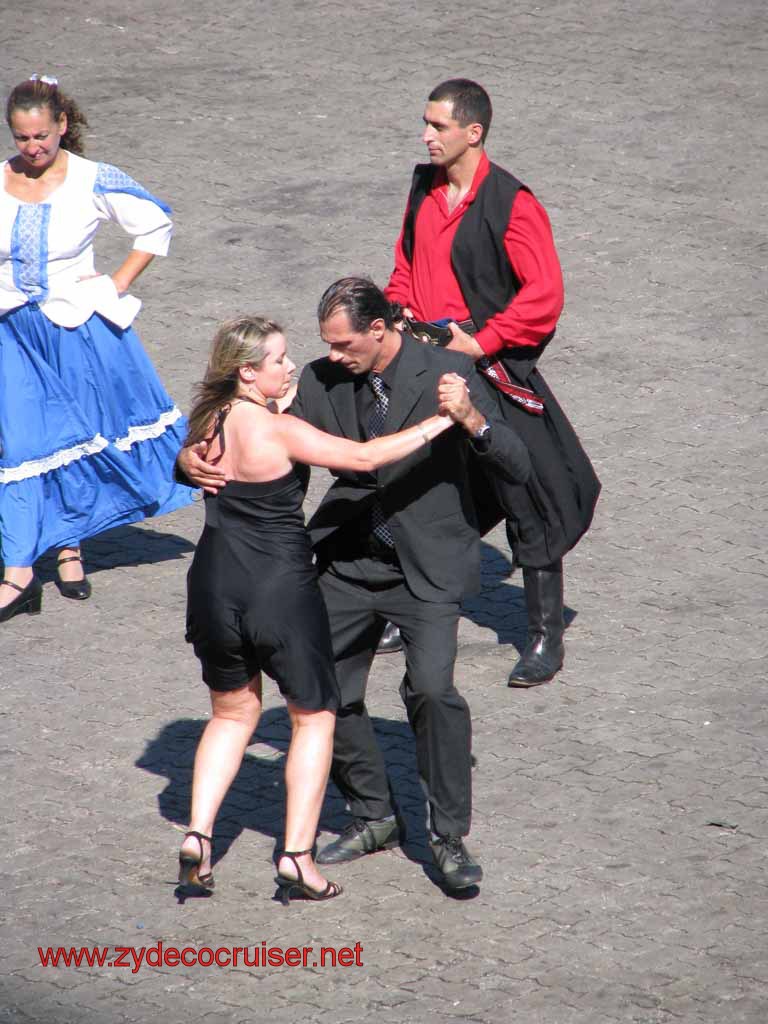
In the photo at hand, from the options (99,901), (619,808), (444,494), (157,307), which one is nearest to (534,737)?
(619,808)

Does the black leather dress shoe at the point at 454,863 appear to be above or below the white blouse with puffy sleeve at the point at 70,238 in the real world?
below

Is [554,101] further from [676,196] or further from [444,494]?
[444,494]

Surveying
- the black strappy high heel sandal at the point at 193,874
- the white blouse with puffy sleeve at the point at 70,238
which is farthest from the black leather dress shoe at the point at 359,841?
the white blouse with puffy sleeve at the point at 70,238

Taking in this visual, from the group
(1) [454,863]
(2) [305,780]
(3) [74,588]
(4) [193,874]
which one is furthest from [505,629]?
(4) [193,874]

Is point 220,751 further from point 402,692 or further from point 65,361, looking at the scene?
point 65,361

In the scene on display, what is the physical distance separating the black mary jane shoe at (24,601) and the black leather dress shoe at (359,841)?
235 cm

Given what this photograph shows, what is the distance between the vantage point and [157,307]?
404 inches

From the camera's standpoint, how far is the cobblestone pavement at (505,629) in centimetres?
495

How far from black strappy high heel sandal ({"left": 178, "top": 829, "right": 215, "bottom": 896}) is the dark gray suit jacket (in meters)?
1.00

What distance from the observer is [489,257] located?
638 centimetres

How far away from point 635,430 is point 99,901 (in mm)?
4357

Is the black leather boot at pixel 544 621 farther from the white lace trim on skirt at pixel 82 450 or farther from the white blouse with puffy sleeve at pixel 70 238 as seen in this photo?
the white blouse with puffy sleeve at pixel 70 238

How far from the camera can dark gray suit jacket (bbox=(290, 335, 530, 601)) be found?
5.25 metres

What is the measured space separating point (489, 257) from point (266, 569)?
6.15 ft
